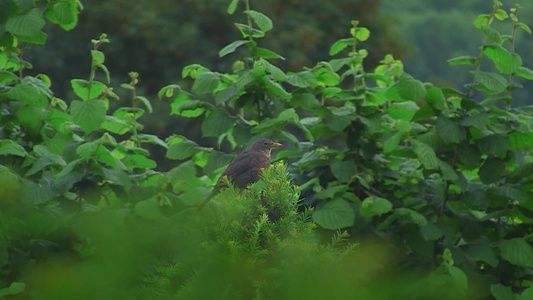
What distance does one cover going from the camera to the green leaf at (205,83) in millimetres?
6566

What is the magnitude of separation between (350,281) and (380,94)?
4788 millimetres

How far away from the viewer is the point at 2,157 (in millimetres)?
6250

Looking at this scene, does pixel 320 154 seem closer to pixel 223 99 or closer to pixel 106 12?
pixel 223 99

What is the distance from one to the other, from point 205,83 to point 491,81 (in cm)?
193

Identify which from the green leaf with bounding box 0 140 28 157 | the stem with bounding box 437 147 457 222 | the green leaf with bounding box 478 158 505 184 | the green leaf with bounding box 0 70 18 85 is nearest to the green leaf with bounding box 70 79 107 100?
the green leaf with bounding box 0 70 18 85

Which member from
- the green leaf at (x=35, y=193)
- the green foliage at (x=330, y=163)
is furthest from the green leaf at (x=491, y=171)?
the green leaf at (x=35, y=193)

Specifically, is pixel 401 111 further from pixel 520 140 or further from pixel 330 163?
pixel 520 140

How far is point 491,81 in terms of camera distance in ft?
21.8

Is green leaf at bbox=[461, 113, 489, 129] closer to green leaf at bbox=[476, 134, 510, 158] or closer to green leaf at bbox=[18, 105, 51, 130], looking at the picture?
green leaf at bbox=[476, 134, 510, 158]

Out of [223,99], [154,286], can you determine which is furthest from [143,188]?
[154,286]

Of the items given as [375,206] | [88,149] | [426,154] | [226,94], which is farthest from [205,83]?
[426,154]

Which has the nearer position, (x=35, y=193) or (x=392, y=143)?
(x=35, y=193)

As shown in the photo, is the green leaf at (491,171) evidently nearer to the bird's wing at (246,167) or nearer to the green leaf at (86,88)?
the bird's wing at (246,167)

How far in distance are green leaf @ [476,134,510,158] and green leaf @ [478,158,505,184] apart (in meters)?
0.15
